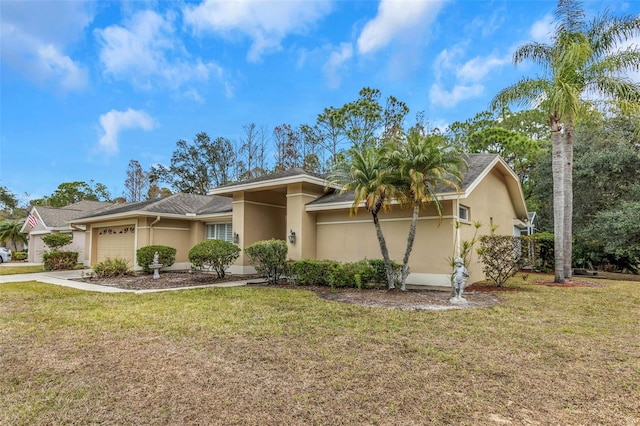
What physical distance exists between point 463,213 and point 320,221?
17.9 ft

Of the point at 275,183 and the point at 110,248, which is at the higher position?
the point at 275,183

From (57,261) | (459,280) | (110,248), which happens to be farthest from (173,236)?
(459,280)

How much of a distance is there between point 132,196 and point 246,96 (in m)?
25.3

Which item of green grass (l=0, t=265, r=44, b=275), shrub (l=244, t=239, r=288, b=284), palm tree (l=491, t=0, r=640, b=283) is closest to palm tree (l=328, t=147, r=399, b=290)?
shrub (l=244, t=239, r=288, b=284)

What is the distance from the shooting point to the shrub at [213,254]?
42.8 feet

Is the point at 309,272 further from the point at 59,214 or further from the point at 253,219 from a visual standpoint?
the point at 59,214

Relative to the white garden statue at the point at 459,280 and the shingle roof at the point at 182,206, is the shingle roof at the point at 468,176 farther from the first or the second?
the shingle roof at the point at 182,206

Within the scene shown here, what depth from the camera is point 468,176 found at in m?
11.9

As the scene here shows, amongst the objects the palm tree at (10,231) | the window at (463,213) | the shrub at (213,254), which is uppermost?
the window at (463,213)

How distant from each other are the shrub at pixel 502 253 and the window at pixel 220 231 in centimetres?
1162

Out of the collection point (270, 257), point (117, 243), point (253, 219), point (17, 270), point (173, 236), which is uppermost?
point (253, 219)

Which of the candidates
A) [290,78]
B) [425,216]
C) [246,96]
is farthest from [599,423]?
[246,96]

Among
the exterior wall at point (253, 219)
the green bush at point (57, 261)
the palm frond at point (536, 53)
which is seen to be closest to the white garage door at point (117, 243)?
the green bush at point (57, 261)

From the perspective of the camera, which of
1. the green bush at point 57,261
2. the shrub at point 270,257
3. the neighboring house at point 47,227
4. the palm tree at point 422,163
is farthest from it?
the neighboring house at point 47,227
